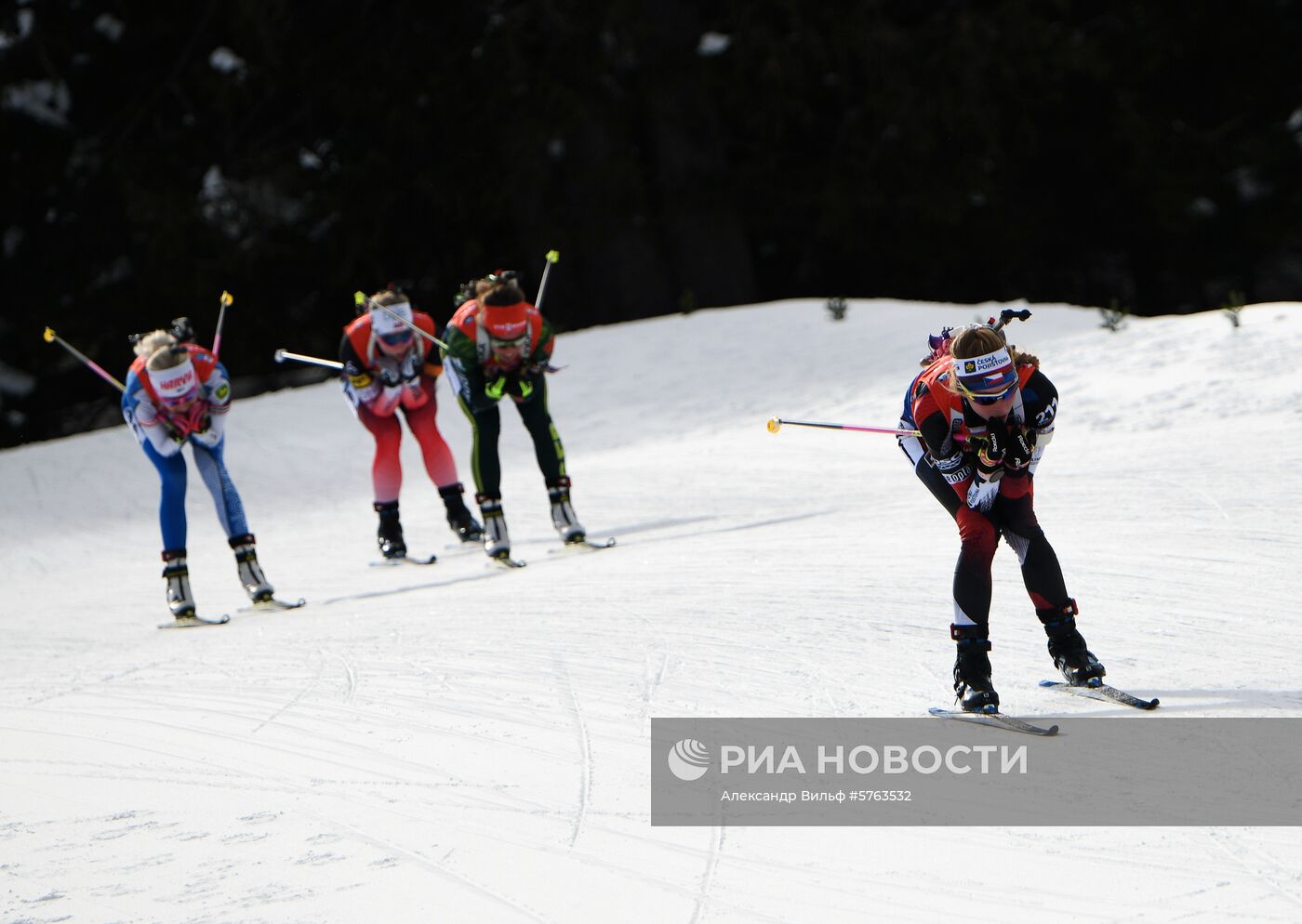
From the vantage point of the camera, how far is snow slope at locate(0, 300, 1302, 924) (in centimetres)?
494

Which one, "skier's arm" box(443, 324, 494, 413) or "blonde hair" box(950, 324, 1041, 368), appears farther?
"skier's arm" box(443, 324, 494, 413)

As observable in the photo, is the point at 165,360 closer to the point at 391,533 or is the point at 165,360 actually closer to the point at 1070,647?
the point at 391,533

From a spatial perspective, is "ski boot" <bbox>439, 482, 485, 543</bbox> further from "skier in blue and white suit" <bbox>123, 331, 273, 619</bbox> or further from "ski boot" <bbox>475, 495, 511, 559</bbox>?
"skier in blue and white suit" <bbox>123, 331, 273, 619</bbox>

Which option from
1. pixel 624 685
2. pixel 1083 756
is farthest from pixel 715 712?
pixel 1083 756

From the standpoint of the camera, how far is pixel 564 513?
34.8 ft

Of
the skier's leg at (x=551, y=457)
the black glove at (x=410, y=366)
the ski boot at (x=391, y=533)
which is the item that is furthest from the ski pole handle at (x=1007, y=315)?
the ski boot at (x=391, y=533)

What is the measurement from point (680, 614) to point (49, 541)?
7.22 m

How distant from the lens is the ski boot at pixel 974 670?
20.2 ft

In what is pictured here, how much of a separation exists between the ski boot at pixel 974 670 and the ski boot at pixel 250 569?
4.88 m

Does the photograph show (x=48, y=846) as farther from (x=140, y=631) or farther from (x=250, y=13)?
(x=250, y=13)

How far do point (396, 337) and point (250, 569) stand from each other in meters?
1.88

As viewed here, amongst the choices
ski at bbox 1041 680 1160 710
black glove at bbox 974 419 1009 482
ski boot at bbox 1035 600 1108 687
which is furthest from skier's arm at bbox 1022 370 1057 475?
ski at bbox 1041 680 1160 710

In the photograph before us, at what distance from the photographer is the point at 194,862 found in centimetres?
528

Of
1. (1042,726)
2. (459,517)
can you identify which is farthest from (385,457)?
(1042,726)
